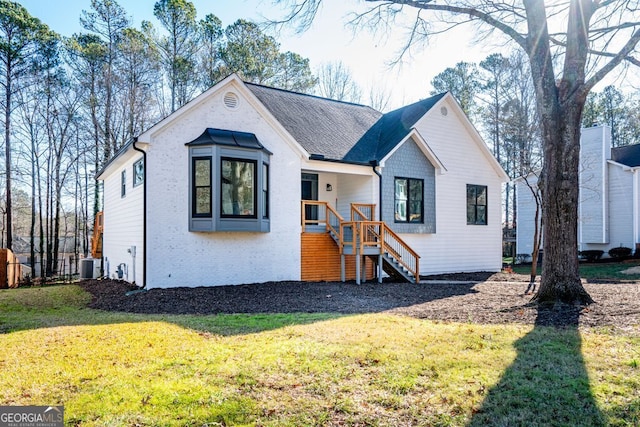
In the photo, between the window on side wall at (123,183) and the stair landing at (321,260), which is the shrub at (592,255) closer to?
the stair landing at (321,260)

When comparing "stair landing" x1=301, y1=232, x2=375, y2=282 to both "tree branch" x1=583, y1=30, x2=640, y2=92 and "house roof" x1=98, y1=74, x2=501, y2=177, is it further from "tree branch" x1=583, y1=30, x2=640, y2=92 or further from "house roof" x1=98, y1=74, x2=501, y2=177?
"tree branch" x1=583, y1=30, x2=640, y2=92

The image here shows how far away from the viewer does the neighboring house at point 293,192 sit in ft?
37.7

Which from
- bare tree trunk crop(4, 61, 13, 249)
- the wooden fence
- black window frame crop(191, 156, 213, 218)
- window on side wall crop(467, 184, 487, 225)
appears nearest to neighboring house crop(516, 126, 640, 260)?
window on side wall crop(467, 184, 487, 225)

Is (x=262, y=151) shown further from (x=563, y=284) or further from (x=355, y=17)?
(x=563, y=284)

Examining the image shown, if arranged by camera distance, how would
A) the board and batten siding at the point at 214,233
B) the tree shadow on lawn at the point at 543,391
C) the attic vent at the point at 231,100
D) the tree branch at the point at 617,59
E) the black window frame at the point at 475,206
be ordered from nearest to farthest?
the tree shadow on lawn at the point at 543,391
the tree branch at the point at 617,59
the board and batten siding at the point at 214,233
the attic vent at the point at 231,100
the black window frame at the point at 475,206

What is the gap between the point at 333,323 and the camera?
700 centimetres

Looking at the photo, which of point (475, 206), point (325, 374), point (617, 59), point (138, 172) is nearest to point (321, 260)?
point (138, 172)

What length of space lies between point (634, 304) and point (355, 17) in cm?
892

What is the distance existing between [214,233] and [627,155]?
23165 mm

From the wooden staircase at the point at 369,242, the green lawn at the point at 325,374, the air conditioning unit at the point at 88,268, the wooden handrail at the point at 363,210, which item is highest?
the wooden handrail at the point at 363,210

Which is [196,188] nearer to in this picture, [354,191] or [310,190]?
[310,190]

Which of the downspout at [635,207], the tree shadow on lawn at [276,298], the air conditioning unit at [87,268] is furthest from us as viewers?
the downspout at [635,207]

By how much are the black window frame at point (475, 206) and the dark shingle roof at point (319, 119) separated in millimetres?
5045

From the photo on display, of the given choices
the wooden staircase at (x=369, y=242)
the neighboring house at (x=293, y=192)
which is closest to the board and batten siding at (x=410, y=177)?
the neighboring house at (x=293, y=192)
